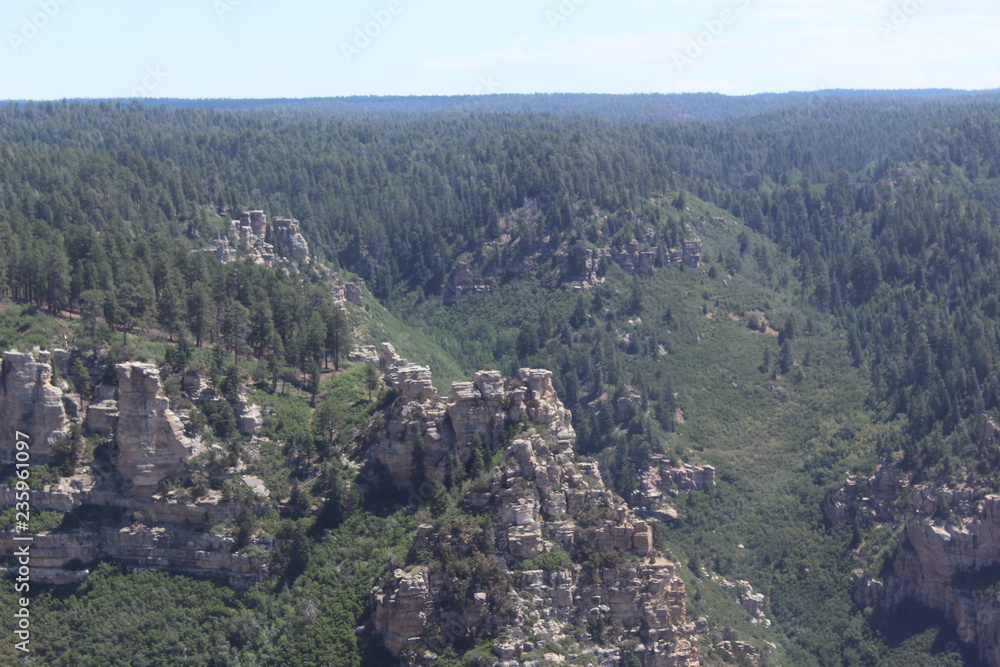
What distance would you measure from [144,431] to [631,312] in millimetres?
86609

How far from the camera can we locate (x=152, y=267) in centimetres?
9519

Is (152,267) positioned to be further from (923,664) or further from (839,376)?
(839,376)

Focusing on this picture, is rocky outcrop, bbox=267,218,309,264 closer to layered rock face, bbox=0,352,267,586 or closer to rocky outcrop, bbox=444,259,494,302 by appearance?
rocky outcrop, bbox=444,259,494,302

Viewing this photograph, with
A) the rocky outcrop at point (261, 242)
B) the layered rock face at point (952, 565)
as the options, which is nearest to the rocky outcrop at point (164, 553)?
the rocky outcrop at point (261, 242)

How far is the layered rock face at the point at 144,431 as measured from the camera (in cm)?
7369

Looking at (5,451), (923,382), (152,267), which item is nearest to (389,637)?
(5,451)

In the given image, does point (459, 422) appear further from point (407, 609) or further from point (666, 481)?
point (666, 481)

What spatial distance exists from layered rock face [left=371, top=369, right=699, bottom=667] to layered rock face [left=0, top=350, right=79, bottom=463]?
21.6 metres

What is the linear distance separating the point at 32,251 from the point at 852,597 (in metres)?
68.0

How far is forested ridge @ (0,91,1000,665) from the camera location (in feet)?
292

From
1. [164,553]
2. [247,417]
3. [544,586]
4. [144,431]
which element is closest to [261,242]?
[247,417]

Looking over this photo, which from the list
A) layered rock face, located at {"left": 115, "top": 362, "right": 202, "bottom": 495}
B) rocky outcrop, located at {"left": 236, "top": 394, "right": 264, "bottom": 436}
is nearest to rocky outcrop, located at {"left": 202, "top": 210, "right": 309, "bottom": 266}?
rocky outcrop, located at {"left": 236, "top": 394, "right": 264, "bottom": 436}

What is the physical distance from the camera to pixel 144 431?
242ft

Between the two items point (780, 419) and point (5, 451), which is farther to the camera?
point (780, 419)
